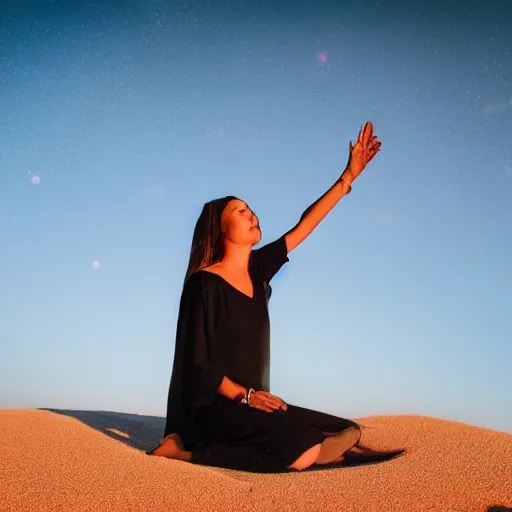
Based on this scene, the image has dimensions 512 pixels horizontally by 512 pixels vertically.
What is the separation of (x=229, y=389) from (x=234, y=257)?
4.04ft

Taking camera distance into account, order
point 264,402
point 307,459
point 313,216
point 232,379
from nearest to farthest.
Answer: point 307,459
point 264,402
point 232,379
point 313,216

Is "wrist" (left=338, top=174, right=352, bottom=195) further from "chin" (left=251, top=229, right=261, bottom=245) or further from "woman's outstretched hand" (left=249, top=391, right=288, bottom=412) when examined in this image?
"woman's outstretched hand" (left=249, top=391, right=288, bottom=412)

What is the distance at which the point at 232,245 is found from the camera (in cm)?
556

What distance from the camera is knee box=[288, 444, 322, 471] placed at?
15.0 ft

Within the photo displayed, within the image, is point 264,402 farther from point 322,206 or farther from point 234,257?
point 322,206

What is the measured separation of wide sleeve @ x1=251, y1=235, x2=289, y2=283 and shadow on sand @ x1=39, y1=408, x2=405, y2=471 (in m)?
1.76

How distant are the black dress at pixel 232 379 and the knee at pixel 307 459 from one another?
4 centimetres

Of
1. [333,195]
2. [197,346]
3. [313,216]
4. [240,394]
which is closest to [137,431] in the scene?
[197,346]

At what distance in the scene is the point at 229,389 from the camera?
16.1 feet

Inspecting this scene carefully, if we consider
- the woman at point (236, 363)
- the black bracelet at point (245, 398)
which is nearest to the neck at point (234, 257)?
the woman at point (236, 363)

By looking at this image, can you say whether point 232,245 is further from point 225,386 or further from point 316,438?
point 316,438

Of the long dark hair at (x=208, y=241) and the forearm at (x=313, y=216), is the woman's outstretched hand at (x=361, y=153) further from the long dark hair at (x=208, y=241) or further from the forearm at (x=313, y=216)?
the long dark hair at (x=208, y=241)

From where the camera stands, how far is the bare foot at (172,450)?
473 centimetres

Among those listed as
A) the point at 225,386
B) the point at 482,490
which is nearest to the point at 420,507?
the point at 482,490
